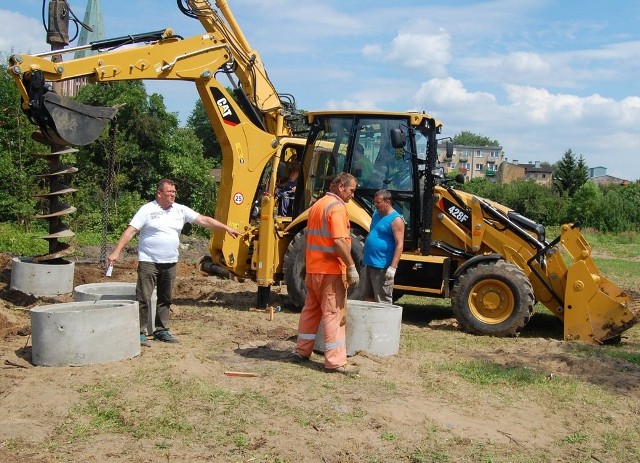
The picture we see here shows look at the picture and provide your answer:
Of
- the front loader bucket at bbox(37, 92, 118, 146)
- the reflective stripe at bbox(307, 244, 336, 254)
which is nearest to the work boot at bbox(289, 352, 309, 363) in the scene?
the reflective stripe at bbox(307, 244, 336, 254)

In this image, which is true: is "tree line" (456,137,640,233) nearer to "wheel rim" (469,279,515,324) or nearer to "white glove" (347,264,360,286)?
"wheel rim" (469,279,515,324)

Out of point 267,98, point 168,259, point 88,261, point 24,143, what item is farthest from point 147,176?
point 168,259

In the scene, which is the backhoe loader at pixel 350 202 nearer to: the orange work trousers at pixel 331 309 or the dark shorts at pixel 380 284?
the dark shorts at pixel 380 284

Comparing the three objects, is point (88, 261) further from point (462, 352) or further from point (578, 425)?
point (578, 425)

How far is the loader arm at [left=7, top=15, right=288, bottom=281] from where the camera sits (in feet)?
31.3

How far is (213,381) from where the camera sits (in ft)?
21.4

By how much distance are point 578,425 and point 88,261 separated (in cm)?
1185

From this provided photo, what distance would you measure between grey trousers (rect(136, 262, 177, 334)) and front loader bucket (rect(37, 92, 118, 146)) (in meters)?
2.44

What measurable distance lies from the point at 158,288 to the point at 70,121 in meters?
2.77

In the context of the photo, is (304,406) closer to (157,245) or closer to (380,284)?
(157,245)

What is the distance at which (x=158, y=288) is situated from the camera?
8078mm

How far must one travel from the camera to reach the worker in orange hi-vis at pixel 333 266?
7098mm

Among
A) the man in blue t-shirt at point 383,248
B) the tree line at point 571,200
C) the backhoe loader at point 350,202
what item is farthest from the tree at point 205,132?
the man in blue t-shirt at point 383,248

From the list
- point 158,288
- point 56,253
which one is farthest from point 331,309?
point 56,253
